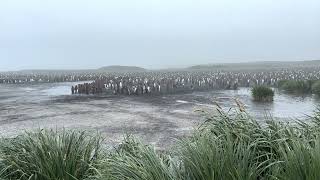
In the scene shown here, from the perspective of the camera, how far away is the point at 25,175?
5.99m

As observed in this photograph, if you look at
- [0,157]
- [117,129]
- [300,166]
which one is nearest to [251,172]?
[300,166]

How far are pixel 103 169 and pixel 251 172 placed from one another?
1731 mm

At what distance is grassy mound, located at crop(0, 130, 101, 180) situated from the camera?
A: 231 inches

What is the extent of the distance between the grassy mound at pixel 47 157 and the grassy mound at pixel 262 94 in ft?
80.9

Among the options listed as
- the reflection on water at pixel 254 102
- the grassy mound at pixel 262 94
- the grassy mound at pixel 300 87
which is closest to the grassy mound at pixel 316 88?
the grassy mound at pixel 300 87

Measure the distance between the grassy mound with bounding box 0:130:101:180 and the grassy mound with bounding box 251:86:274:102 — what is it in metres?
24.7

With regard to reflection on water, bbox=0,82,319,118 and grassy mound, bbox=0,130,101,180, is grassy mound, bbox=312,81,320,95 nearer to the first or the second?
reflection on water, bbox=0,82,319,118

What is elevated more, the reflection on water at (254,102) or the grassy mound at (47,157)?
the grassy mound at (47,157)

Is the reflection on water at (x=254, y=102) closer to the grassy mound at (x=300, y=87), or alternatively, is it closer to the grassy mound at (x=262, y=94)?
the grassy mound at (x=262, y=94)

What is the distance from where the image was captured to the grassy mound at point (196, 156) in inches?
179

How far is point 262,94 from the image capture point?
30281 mm

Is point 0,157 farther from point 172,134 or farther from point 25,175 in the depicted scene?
point 172,134

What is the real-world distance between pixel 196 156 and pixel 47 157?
2133 mm

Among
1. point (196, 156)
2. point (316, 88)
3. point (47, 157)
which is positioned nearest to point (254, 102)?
point (316, 88)
